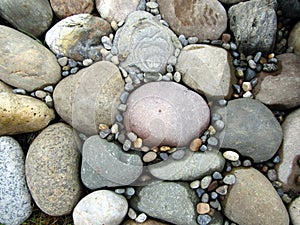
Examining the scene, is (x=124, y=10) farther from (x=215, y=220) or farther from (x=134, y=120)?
(x=215, y=220)

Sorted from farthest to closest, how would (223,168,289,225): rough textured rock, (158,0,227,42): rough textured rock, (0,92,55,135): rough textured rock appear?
(158,0,227,42): rough textured rock, (0,92,55,135): rough textured rock, (223,168,289,225): rough textured rock

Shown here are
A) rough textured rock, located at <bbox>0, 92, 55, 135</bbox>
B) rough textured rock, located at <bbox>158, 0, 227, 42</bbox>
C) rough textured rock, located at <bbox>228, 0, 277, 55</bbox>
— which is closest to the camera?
rough textured rock, located at <bbox>0, 92, 55, 135</bbox>

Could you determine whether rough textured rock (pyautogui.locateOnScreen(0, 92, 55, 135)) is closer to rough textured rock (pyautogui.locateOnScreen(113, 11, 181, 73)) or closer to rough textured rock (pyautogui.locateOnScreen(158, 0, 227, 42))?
rough textured rock (pyautogui.locateOnScreen(113, 11, 181, 73))

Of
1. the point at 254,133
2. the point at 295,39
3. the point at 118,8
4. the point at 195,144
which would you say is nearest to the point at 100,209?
the point at 195,144

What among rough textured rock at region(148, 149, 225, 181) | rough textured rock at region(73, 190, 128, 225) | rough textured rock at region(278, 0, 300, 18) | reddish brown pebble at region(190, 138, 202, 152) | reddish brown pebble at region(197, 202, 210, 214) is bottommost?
reddish brown pebble at region(197, 202, 210, 214)

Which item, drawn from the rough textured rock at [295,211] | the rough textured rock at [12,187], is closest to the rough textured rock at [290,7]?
the rough textured rock at [295,211]

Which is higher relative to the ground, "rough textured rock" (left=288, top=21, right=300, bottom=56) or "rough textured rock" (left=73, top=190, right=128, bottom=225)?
"rough textured rock" (left=288, top=21, right=300, bottom=56)

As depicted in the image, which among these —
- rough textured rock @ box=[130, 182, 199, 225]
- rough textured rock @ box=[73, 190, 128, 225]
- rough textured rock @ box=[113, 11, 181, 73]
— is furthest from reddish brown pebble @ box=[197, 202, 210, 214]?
rough textured rock @ box=[113, 11, 181, 73]

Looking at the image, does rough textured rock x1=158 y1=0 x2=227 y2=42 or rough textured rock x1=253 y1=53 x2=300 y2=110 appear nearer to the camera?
rough textured rock x1=253 y1=53 x2=300 y2=110
